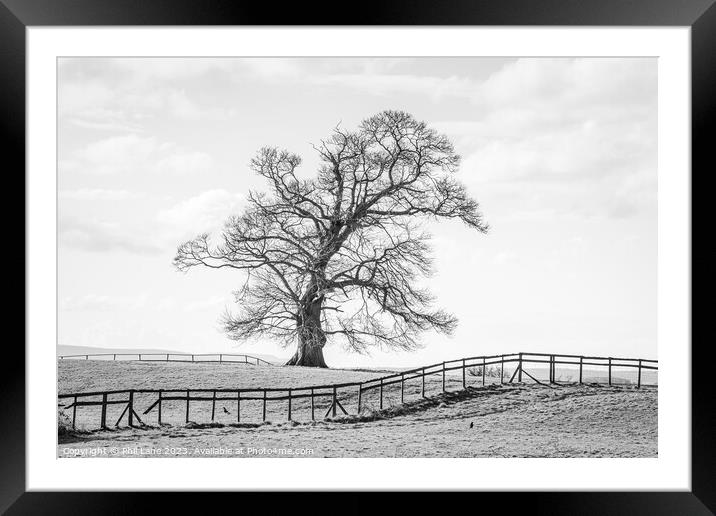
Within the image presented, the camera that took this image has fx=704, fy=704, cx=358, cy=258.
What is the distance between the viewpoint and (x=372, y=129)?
8.01m

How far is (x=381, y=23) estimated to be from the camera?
15.4 feet

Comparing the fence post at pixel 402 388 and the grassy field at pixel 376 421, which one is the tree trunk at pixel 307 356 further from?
the fence post at pixel 402 388

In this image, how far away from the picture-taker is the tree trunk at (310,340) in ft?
27.9

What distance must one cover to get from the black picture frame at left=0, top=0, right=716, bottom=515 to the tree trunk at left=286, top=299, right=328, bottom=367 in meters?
3.55

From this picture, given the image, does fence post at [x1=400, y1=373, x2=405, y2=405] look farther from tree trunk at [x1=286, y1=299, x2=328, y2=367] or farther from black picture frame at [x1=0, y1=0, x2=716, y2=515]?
black picture frame at [x1=0, y1=0, x2=716, y2=515]

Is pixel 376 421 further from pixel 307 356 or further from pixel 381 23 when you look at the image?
pixel 381 23

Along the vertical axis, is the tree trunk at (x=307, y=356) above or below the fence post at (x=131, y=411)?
above

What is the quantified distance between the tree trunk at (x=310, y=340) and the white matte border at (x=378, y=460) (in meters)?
Result: 2.67

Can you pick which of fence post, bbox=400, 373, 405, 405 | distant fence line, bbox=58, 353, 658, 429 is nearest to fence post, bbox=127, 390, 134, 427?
distant fence line, bbox=58, 353, 658, 429

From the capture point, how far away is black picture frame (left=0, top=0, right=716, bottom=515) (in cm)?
471

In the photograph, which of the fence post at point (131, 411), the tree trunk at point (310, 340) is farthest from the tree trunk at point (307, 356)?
the fence post at point (131, 411)

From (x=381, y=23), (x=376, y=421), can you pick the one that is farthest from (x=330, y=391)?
(x=381, y=23)
